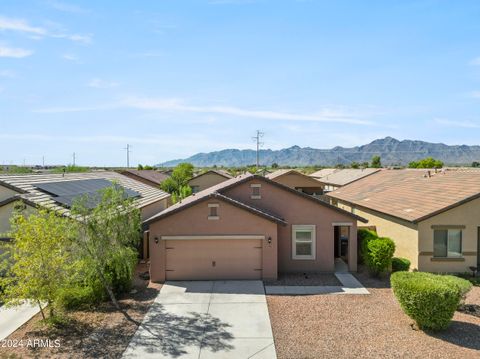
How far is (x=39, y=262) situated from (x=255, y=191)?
9.73 meters

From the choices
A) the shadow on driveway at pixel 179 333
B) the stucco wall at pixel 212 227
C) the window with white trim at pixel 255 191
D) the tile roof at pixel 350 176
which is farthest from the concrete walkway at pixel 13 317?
the tile roof at pixel 350 176

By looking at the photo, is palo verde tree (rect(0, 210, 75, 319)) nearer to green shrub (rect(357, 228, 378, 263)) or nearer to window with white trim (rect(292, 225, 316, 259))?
window with white trim (rect(292, 225, 316, 259))

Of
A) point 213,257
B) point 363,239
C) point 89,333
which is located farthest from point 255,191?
point 89,333

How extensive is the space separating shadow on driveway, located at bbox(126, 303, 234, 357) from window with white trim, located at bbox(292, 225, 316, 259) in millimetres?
6196

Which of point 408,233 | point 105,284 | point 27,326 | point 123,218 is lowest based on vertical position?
point 27,326

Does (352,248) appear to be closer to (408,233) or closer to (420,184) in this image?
(408,233)

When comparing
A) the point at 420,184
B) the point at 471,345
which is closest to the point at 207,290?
the point at 471,345

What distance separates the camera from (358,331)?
10.3 meters

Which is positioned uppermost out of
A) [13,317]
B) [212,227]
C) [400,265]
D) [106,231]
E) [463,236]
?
[106,231]

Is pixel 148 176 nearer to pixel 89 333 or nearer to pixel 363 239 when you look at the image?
pixel 363 239

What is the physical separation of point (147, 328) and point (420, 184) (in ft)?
58.1

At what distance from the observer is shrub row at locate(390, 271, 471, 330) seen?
9898mm

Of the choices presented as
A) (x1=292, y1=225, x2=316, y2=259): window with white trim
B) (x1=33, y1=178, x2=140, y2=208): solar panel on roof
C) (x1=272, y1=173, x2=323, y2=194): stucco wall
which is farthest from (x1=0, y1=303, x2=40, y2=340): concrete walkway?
(x1=272, y1=173, x2=323, y2=194): stucco wall

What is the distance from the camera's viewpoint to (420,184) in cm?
2089
